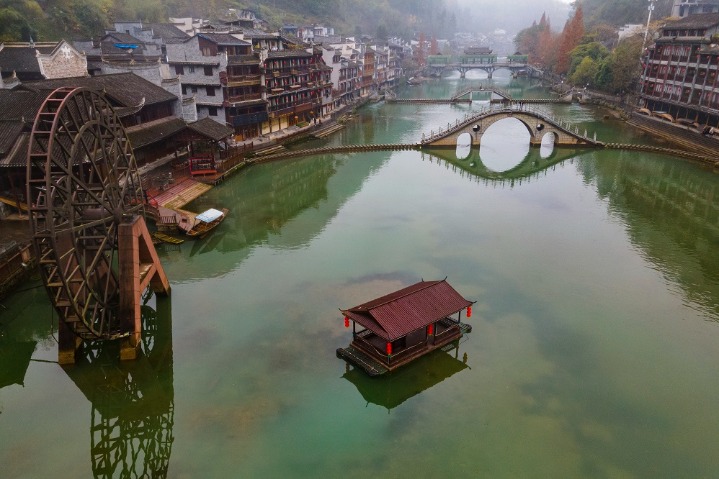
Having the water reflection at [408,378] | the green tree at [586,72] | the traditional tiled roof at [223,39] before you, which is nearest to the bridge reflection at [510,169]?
the traditional tiled roof at [223,39]

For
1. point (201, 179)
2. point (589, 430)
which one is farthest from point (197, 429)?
point (201, 179)

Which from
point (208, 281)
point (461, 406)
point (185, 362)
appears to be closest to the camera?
point (461, 406)

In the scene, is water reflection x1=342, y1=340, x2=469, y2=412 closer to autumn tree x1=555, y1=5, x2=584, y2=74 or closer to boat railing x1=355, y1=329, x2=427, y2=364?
boat railing x1=355, y1=329, x2=427, y2=364

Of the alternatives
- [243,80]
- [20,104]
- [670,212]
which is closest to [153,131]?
[20,104]

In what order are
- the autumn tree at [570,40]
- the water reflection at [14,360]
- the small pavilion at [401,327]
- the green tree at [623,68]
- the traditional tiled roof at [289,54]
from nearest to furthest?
the small pavilion at [401,327] < the water reflection at [14,360] < the traditional tiled roof at [289,54] < the green tree at [623,68] < the autumn tree at [570,40]

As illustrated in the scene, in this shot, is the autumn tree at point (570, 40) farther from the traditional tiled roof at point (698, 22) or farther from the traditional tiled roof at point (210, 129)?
the traditional tiled roof at point (210, 129)

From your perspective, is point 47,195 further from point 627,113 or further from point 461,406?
point 627,113
